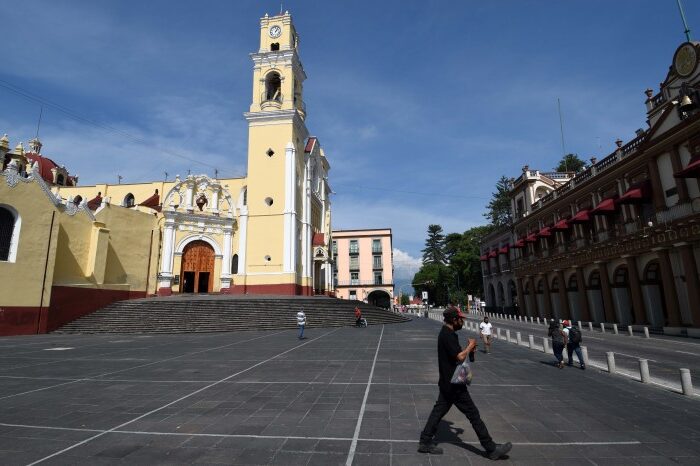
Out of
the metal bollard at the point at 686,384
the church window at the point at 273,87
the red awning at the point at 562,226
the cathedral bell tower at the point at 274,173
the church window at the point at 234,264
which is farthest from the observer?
the church window at the point at 273,87

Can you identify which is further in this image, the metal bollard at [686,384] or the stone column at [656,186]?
the stone column at [656,186]

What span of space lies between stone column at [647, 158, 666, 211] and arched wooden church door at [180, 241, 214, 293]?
31.5 m

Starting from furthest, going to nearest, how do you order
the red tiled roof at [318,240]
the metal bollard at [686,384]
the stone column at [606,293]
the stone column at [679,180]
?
the red tiled roof at [318,240]
the stone column at [606,293]
the stone column at [679,180]
the metal bollard at [686,384]

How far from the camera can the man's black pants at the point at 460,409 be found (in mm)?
4328

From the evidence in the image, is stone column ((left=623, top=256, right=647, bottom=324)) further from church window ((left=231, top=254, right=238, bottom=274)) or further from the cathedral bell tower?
church window ((left=231, top=254, right=238, bottom=274))

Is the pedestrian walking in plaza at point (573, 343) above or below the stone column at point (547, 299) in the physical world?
below

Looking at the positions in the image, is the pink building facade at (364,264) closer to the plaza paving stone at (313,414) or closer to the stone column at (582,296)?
the stone column at (582,296)

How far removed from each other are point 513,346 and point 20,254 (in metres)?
25.4

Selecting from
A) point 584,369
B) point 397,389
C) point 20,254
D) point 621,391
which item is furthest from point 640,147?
point 20,254

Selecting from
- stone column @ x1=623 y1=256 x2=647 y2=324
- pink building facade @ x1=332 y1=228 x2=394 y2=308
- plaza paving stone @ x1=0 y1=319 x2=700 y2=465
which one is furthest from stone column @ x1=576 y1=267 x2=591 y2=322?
pink building facade @ x1=332 y1=228 x2=394 y2=308

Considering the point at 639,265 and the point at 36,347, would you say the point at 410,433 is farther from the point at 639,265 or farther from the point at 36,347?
the point at 639,265

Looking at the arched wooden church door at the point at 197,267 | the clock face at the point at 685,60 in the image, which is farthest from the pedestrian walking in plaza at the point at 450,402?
the arched wooden church door at the point at 197,267

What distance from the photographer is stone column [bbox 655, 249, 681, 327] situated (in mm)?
19938

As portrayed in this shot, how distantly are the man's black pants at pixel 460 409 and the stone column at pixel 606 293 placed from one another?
26.7m
